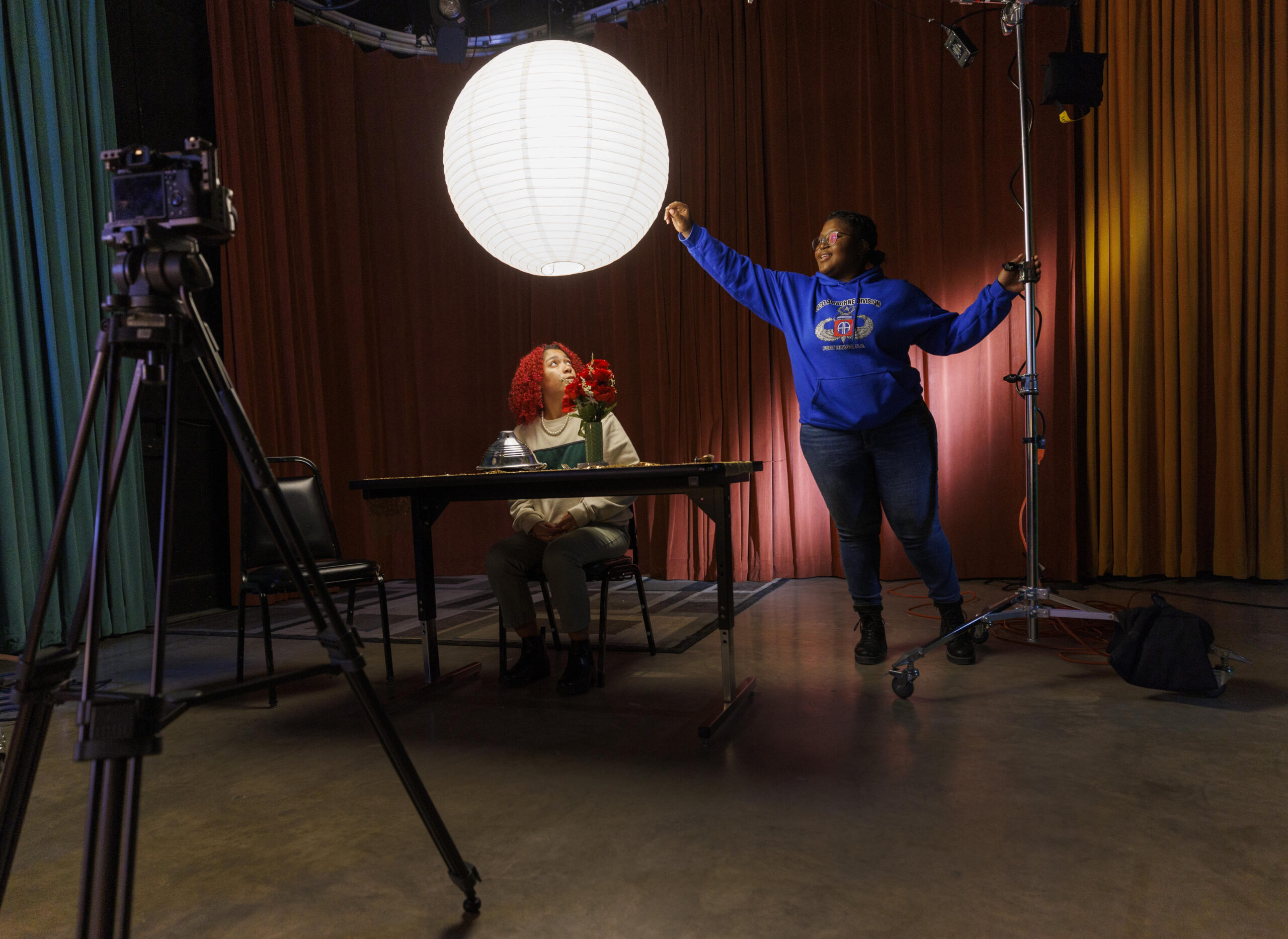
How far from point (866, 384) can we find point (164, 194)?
2.02 m

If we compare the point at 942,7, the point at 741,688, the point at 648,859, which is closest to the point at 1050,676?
the point at 741,688

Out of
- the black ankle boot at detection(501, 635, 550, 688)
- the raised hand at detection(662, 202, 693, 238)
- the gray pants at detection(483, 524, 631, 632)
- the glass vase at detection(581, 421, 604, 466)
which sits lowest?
the black ankle boot at detection(501, 635, 550, 688)

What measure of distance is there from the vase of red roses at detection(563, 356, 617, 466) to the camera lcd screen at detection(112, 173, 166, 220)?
1.49 m

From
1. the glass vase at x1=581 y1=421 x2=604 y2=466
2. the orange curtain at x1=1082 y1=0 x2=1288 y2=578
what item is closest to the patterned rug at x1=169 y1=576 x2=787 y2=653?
the glass vase at x1=581 y1=421 x2=604 y2=466

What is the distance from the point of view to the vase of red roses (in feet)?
7.80

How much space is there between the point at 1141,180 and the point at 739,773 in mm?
3673

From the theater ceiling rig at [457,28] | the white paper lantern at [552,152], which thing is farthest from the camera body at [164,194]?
the theater ceiling rig at [457,28]

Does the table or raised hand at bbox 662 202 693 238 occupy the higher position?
raised hand at bbox 662 202 693 238

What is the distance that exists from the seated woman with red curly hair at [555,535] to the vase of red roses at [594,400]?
189 mm

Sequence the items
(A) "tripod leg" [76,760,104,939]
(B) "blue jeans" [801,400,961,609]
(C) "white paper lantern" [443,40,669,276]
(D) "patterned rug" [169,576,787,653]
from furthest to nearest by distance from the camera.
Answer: (D) "patterned rug" [169,576,787,653], (B) "blue jeans" [801,400,961,609], (C) "white paper lantern" [443,40,669,276], (A) "tripod leg" [76,760,104,939]

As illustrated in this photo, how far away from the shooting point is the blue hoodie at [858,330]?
99.0 inches

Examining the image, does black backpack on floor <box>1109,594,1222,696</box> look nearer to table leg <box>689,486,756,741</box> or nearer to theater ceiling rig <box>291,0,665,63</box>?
table leg <box>689,486,756,741</box>

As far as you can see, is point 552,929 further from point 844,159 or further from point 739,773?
point 844,159

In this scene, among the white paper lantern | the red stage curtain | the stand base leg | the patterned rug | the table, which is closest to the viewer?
the white paper lantern
